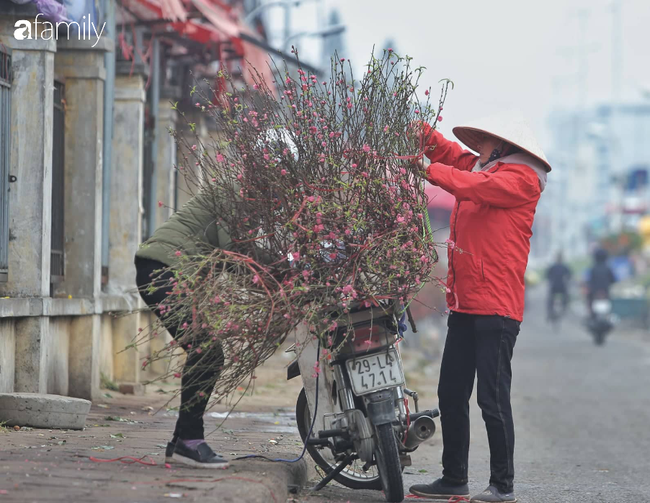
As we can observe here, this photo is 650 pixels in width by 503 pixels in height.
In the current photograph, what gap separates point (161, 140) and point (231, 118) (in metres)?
7.53

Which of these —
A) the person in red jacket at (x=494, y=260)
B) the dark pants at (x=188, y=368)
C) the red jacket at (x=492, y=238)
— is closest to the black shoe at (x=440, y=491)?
the person in red jacket at (x=494, y=260)

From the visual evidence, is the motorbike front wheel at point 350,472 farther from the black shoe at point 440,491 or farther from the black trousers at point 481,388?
the black trousers at point 481,388

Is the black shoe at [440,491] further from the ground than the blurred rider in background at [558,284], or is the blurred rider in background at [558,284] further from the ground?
the blurred rider in background at [558,284]

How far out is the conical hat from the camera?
5.54 meters

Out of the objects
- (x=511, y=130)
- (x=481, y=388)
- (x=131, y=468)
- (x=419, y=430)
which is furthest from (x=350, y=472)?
(x=511, y=130)

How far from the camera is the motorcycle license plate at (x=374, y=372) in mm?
5242

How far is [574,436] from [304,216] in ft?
17.1

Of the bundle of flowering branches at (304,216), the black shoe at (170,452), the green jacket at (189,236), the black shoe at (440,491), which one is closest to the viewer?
the bundle of flowering branches at (304,216)

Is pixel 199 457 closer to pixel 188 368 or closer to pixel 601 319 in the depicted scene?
pixel 188 368

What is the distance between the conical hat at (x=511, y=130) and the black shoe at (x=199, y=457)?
213 centimetres

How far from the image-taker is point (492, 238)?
556cm

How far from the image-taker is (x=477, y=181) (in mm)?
5387

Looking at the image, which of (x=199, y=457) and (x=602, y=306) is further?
(x=602, y=306)

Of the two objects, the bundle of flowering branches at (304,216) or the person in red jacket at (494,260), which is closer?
the bundle of flowering branches at (304,216)
